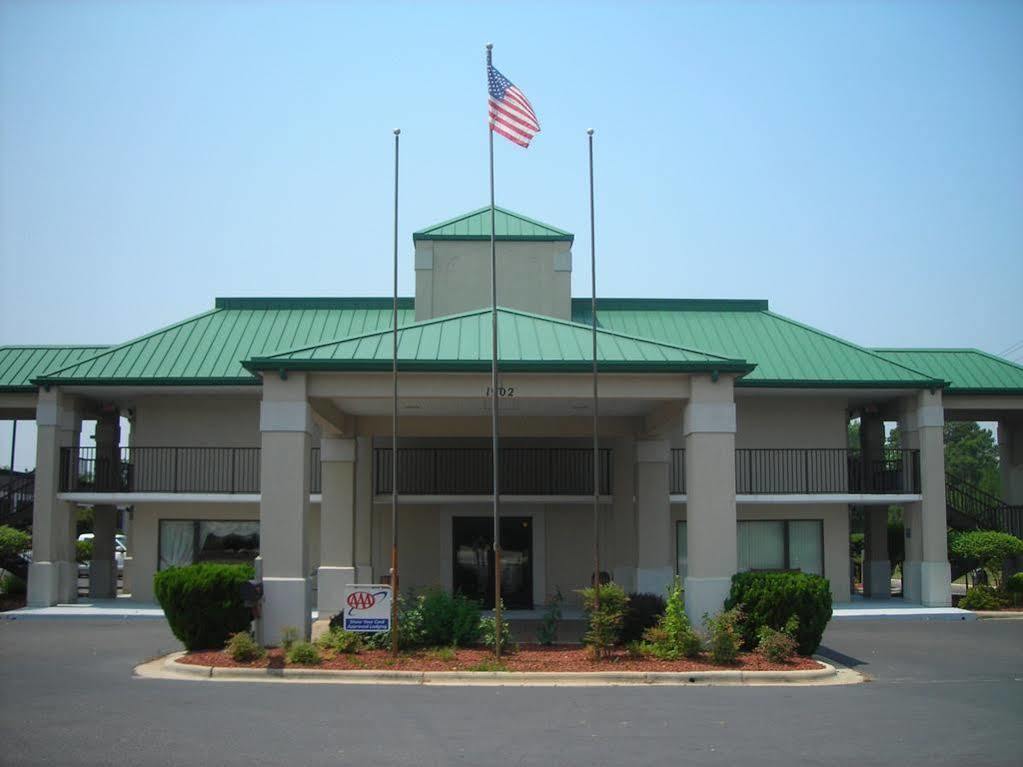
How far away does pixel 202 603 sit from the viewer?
59.0ft

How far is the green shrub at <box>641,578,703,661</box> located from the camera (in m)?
17.6

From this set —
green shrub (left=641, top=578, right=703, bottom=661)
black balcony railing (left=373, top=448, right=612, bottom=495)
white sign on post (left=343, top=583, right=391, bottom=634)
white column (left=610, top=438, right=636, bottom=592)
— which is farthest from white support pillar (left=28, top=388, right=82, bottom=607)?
green shrub (left=641, top=578, right=703, bottom=661)

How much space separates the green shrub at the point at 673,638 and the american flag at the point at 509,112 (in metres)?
8.31

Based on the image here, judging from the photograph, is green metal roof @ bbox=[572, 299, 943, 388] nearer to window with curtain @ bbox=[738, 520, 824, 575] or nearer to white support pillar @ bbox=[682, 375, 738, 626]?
window with curtain @ bbox=[738, 520, 824, 575]

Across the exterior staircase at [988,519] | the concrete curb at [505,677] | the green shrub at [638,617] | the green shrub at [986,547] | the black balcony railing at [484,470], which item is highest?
the black balcony railing at [484,470]

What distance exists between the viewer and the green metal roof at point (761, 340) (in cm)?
2791

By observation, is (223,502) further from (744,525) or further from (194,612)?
(744,525)

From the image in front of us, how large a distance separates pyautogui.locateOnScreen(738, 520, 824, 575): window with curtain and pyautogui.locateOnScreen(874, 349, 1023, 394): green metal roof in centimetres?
545

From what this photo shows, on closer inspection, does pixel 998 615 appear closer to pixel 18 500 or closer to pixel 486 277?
pixel 486 277

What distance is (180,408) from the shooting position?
30.1 metres

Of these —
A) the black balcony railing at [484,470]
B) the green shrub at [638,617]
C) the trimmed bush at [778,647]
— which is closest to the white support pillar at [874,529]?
the black balcony railing at [484,470]

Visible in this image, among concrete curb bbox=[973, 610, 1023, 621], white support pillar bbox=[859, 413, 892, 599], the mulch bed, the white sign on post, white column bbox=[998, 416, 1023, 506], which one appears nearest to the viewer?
the mulch bed

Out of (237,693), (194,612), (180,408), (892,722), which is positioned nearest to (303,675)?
(237,693)

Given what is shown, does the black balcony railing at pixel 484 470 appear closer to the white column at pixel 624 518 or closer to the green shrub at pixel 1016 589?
the white column at pixel 624 518
